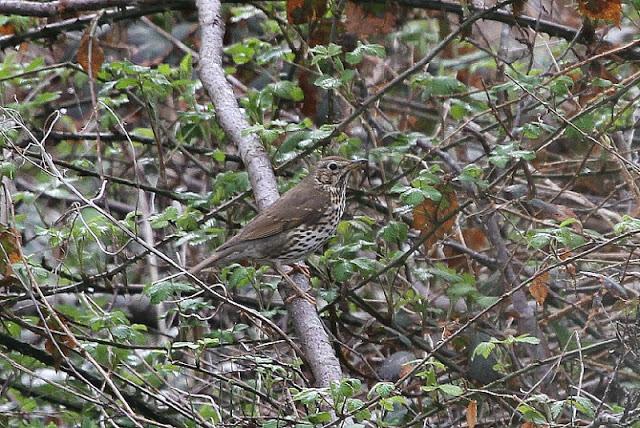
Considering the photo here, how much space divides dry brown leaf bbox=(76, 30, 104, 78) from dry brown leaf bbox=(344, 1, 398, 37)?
3.63 feet

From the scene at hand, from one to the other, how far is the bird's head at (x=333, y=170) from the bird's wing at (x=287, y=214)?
52mm

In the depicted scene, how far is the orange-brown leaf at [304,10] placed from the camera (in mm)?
4859

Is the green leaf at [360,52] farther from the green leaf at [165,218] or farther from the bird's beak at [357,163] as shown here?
the green leaf at [165,218]

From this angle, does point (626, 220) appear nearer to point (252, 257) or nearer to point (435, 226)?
point (435, 226)

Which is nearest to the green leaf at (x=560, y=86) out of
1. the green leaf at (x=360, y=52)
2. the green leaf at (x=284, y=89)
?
the green leaf at (x=360, y=52)

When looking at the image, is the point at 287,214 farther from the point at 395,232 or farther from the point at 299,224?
the point at 395,232

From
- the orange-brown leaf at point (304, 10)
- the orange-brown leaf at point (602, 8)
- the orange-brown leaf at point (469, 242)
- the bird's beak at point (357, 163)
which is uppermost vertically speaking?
the orange-brown leaf at point (304, 10)

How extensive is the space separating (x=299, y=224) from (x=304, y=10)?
3.00 feet

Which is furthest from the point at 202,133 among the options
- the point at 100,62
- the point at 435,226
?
the point at 435,226

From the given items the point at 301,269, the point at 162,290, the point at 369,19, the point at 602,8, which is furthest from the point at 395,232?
the point at 369,19

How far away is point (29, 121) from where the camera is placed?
5238mm

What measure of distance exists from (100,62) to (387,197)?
1379mm

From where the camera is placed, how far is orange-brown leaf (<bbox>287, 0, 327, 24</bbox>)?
486 centimetres

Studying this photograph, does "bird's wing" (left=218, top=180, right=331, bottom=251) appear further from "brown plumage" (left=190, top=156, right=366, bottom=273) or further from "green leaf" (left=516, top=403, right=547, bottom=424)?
"green leaf" (left=516, top=403, right=547, bottom=424)
